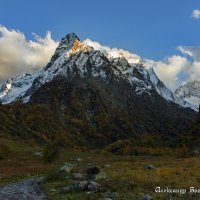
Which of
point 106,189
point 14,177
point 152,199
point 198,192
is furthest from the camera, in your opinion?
point 14,177

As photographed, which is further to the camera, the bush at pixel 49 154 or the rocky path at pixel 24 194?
the bush at pixel 49 154

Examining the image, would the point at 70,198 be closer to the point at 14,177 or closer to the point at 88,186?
the point at 88,186

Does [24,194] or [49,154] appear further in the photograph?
[49,154]

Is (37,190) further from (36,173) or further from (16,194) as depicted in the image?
(36,173)

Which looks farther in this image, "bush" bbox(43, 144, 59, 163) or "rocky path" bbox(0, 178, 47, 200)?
"bush" bbox(43, 144, 59, 163)

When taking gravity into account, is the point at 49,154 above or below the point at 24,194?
above

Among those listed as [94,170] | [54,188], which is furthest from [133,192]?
[94,170]

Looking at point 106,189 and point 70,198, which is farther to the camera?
point 106,189

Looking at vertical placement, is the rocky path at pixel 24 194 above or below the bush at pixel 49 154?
below

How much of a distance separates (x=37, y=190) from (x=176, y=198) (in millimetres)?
13716

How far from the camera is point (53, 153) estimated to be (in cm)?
9519

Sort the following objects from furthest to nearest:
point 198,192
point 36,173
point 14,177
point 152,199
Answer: point 36,173
point 14,177
point 198,192
point 152,199

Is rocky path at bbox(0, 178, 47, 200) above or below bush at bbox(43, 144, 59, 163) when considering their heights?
below

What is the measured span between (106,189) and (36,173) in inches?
1180
